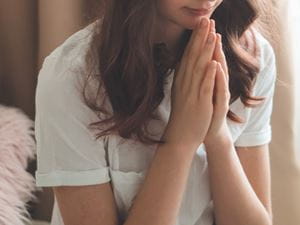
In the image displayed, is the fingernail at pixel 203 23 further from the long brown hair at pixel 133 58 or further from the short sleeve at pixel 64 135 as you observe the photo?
the short sleeve at pixel 64 135

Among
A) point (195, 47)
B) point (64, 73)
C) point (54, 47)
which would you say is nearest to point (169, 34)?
point (195, 47)

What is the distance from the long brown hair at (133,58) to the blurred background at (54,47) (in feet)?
0.72

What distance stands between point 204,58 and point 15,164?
58 centimetres

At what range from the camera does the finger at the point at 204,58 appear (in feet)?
2.76

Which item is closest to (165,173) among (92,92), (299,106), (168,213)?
(168,213)

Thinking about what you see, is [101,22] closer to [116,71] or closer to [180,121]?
[116,71]

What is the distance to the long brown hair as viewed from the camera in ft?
2.65

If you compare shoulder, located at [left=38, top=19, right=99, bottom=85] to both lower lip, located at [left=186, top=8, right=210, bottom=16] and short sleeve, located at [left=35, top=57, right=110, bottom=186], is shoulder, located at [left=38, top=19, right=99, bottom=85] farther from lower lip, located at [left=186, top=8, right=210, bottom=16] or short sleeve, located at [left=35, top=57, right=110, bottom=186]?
lower lip, located at [left=186, top=8, right=210, bottom=16]

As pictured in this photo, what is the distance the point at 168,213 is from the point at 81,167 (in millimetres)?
158

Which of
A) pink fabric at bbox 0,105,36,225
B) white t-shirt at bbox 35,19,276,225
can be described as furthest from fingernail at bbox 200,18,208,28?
pink fabric at bbox 0,105,36,225

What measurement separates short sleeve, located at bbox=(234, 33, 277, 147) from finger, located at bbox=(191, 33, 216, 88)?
7.6 inches

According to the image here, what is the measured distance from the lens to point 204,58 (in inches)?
33.1

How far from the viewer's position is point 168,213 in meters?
0.88

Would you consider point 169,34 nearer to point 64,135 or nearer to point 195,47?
point 195,47
